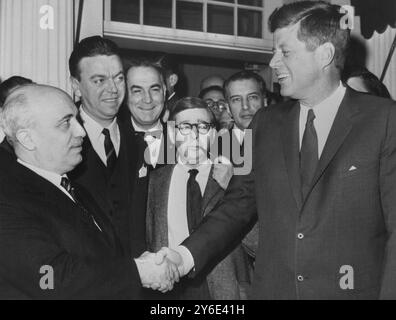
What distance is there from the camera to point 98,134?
286 centimetres

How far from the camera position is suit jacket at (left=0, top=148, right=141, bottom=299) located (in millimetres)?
1827

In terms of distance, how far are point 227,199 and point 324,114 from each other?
63cm

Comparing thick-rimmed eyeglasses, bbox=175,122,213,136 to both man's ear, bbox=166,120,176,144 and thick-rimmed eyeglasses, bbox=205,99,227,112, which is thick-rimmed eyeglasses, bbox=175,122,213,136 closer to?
man's ear, bbox=166,120,176,144

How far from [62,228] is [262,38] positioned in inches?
147

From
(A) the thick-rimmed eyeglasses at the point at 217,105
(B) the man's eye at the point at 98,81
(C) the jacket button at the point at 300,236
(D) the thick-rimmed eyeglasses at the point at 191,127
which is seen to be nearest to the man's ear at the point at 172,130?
(D) the thick-rimmed eyeglasses at the point at 191,127

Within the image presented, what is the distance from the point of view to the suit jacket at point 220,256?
2593 millimetres

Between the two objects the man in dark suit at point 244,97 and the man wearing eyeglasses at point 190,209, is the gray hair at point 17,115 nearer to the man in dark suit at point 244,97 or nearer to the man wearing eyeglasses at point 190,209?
the man wearing eyeglasses at point 190,209

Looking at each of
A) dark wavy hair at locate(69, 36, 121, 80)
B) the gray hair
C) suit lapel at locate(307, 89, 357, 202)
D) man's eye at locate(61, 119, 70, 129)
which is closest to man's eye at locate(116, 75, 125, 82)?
dark wavy hair at locate(69, 36, 121, 80)

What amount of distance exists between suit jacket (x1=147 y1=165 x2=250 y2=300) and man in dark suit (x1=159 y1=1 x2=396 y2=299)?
1.41 feet

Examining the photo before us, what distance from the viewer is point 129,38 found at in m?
4.71

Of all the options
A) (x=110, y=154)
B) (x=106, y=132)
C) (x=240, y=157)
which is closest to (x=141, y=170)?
(x=110, y=154)

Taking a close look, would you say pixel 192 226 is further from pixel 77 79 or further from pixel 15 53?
pixel 15 53

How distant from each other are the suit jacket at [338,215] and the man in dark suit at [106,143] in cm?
80

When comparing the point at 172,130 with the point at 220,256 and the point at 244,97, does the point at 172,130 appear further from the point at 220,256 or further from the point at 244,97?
→ the point at 244,97
